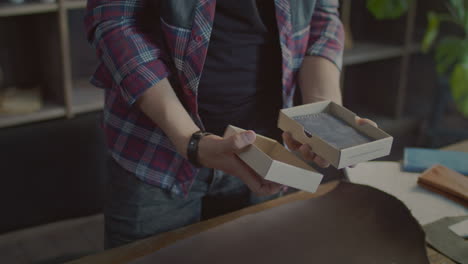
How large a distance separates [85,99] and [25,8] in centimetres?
47

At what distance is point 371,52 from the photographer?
3197mm

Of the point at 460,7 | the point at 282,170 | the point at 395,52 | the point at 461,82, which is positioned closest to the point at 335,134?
the point at 282,170

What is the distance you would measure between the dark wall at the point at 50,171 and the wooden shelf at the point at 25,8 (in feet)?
1.36

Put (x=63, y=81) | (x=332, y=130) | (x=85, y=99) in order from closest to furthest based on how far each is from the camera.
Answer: (x=332, y=130), (x=63, y=81), (x=85, y=99)

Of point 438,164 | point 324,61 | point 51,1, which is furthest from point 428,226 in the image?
point 51,1

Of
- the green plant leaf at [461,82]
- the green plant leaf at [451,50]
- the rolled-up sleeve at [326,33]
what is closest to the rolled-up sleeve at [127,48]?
the rolled-up sleeve at [326,33]

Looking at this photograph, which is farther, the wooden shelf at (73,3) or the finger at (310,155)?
the wooden shelf at (73,3)

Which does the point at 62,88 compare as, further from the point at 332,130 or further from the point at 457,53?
the point at 457,53

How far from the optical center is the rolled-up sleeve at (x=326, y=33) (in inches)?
54.4

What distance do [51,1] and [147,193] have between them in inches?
50.2

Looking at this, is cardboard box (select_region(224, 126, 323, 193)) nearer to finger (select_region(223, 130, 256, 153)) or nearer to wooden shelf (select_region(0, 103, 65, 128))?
finger (select_region(223, 130, 256, 153))

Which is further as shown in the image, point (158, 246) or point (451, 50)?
point (451, 50)

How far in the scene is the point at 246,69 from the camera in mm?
1312

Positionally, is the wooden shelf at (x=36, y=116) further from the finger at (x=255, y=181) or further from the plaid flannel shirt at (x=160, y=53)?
the finger at (x=255, y=181)
